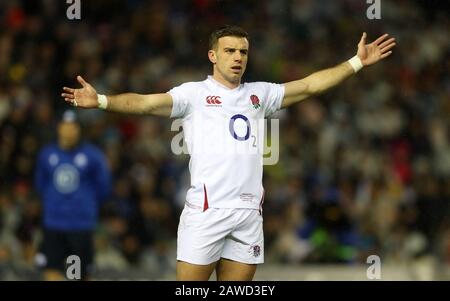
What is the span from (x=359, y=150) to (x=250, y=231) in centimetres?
801

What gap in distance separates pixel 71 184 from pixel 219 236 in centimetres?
379

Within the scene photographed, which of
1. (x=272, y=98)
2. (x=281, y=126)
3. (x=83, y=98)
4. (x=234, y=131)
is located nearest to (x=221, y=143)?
(x=234, y=131)

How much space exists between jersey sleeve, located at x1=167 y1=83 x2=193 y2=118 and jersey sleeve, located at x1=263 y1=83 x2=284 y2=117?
57 cm

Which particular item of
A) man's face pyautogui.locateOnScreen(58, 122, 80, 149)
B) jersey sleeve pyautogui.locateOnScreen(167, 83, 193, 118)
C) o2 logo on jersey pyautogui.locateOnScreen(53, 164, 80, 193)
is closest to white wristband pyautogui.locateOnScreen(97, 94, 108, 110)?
jersey sleeve pyautogui.locateOnScreen(167, 83, 193, 118)

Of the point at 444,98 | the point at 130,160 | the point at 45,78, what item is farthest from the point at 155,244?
the point at 444,98

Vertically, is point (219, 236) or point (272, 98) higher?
point (272, 98)

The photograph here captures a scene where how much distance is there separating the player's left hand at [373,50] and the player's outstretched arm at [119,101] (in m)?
1.55

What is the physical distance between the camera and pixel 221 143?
7238mm

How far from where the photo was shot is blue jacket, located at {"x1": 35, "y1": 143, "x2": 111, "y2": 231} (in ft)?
34.9

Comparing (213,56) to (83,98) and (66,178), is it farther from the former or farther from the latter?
(66,178)

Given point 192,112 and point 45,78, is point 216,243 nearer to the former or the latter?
point 192,112

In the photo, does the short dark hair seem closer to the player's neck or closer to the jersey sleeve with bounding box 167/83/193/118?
the player's neck

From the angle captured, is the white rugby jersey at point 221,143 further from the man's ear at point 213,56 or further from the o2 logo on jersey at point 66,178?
the o2 logo on jersey at point 66,178
